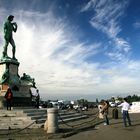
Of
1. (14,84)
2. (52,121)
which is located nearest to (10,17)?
(14,84)

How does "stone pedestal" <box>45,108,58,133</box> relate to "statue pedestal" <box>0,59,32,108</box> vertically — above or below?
below

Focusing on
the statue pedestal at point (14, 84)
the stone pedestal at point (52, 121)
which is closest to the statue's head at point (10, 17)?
the statue pedestal at point (14, 84)

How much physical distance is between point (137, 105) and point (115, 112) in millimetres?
21206

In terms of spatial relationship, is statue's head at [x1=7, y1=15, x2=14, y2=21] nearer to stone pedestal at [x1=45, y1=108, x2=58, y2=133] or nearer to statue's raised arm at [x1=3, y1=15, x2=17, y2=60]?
statue's raised arm at [x1=3, y1=15, x2=17, y2=60]

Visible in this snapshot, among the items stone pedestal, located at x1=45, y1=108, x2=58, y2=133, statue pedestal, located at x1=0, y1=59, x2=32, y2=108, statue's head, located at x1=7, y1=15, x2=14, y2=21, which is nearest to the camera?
stone pedestal, located at x1=45, y1=108, x2=58, y2=133

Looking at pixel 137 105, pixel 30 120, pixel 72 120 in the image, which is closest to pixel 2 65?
pixel 72 120

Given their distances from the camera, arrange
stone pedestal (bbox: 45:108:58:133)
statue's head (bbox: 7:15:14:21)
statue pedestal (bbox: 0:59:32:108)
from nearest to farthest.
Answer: stone pedestal (bbox: 45:108:58:133) → statue pedestal (bbox: 0:59:32:108) → statue's head (bbox: 7:15:14:21)

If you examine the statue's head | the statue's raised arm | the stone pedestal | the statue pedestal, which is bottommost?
the stone pedestal

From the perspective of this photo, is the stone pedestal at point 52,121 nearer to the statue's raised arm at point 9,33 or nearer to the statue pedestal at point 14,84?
the statue pedestal at point 14,84

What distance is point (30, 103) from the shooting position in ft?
91.9

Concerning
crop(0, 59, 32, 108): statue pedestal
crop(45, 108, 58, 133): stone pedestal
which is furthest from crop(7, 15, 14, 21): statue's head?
crop(45, 108, 58, 133): stone pedestal

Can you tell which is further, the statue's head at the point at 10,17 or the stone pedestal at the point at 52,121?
the statue's head at the point at 10,17

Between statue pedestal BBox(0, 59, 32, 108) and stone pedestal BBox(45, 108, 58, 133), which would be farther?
statue pedestal BBox(0, 59, 32, 108)

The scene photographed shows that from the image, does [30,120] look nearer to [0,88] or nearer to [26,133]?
[26,133]
